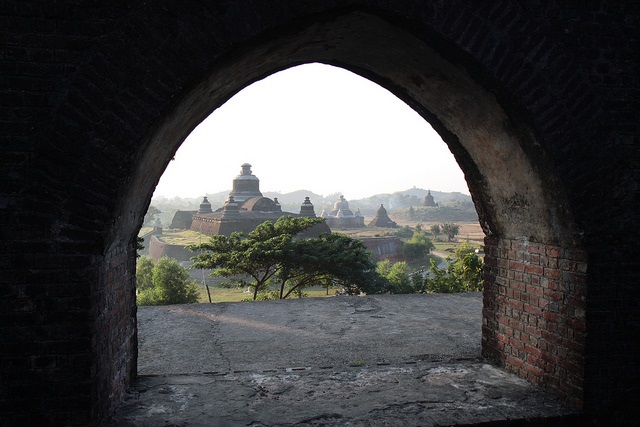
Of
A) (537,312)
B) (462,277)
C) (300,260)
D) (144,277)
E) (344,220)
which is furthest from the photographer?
(344,220)

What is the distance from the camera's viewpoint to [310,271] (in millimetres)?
14594

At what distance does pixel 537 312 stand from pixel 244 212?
1526 inches

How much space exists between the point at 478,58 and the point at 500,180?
1157mm

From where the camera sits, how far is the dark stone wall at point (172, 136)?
241cm

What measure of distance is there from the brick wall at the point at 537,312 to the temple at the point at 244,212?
32.9m

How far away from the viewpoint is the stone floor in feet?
10.1

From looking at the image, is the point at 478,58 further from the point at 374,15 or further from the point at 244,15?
the point at 244,15

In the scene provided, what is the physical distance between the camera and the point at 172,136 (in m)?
3.19

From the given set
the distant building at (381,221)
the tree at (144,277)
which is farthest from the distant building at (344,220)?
the tree at (144,277)

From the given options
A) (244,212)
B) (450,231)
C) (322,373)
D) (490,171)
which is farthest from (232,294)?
(450,231)

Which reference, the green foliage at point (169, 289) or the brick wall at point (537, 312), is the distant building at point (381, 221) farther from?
the brick wall at point (537, 312)

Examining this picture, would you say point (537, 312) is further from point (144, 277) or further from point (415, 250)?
point (415, 250)

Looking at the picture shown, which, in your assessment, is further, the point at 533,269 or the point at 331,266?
the point at 331,266

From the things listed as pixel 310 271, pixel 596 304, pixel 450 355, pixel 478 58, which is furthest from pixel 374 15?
pixel 310 271
